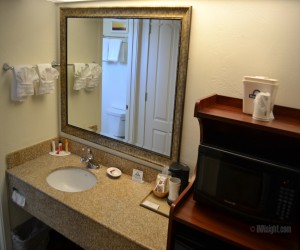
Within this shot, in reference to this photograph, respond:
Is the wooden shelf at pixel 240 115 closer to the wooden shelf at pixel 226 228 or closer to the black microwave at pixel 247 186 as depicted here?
the black microwave at pixel 247 186

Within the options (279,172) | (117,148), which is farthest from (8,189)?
(279,172)

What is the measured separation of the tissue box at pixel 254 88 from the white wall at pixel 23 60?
1441 mm

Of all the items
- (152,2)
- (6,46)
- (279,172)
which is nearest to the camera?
(279,172)

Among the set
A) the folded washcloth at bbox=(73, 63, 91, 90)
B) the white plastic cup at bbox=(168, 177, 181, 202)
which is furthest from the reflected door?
the folded washcloth at bbox=(73, 63, 91, 90)

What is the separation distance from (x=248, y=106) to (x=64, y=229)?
4.09ft

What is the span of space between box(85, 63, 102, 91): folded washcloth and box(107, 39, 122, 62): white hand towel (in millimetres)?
152

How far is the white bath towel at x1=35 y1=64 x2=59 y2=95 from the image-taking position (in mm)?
1823

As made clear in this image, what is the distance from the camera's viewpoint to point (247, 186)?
3.47ft

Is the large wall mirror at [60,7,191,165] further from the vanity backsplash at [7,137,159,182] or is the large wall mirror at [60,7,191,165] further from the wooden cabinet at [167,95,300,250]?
the wooden cabinet at [167,95,300,250]

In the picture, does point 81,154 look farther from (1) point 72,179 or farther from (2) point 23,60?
(2) point 23,60

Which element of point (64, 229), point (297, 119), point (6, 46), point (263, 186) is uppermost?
point (6, 46)

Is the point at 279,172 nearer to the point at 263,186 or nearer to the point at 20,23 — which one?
the point at 263,186

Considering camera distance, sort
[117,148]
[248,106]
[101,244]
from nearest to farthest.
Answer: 1. [248,106]
2. [101,244]
3. [117,148]

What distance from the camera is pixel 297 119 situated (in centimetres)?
116
